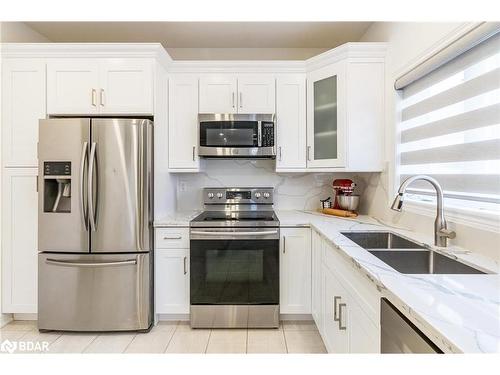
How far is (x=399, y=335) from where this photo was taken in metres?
0.96

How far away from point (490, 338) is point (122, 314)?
7.44 ft

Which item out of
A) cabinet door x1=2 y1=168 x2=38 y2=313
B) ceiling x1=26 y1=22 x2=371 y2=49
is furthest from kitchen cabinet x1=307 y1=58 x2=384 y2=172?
cabinet door x1=2 y1=168 x2=38 y2=313

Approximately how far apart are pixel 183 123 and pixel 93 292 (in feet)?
→ 5.10

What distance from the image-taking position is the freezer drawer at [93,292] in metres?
2.28

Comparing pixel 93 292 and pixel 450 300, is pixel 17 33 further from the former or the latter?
pixel 450 300

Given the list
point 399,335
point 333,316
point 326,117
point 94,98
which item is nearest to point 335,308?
point 333,316

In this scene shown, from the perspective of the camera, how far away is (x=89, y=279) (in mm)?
2285

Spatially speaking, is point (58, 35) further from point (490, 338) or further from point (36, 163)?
point (490, 338)

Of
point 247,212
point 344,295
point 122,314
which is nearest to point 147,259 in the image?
point 122,314

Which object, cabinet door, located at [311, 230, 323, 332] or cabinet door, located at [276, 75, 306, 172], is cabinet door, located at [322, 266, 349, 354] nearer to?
cabinet door, located at [311, 230, 323, 332]

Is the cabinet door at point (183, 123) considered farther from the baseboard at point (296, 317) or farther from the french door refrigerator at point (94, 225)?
the baseboard at point (296, 317)

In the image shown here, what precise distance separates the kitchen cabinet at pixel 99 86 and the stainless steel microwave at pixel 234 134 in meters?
0.50

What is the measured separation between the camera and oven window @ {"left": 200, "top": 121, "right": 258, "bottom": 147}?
2656mm

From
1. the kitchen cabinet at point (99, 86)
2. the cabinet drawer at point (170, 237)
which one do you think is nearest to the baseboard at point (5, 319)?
the cabinet drawer at point (170, 237)
